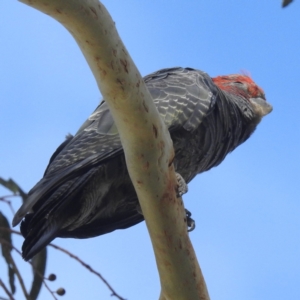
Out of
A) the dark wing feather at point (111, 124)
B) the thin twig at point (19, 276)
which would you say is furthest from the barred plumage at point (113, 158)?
the thin twig at point (19, 276)

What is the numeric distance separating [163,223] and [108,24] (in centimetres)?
100

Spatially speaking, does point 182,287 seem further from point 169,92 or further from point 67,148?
point 169,92

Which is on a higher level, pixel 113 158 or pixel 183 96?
pixel 183 96

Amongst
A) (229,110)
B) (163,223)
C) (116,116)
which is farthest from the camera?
(229,110)

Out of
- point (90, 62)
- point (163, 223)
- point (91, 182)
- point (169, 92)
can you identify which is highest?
point (169, 92)

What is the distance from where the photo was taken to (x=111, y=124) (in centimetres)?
420

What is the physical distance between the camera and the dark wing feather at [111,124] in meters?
3.75

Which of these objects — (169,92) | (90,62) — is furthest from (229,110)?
(90,62)

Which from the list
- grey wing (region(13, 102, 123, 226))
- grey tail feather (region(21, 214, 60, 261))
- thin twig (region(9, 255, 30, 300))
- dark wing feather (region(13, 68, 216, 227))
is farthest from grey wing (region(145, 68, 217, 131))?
thin twig (region(9, 255, 30, 300))

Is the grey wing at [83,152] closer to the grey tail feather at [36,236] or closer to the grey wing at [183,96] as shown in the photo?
the grey tail feather at [36,236]

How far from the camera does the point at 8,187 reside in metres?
2.53

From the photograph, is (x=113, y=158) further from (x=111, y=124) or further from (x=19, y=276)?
(x=19, y=276)

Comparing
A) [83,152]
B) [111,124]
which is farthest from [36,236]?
[111,124]

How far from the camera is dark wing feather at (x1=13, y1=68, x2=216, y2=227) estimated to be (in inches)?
148
